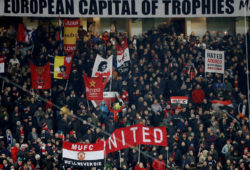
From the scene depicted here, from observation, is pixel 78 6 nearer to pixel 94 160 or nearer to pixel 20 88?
pixel 20 88

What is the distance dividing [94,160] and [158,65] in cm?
729

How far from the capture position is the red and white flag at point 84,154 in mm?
21594

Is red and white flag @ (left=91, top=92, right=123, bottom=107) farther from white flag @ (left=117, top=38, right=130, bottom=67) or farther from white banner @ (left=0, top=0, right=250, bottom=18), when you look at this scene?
white banner @ (left=0, top=0, right=250, bottom=18)

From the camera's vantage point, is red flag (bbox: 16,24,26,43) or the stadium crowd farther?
red flag (bbox: 16,24,26,43)

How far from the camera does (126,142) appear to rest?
21500 millimetres

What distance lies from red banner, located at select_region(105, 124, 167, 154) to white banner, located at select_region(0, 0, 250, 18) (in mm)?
7513

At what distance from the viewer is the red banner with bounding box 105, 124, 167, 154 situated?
21500mm

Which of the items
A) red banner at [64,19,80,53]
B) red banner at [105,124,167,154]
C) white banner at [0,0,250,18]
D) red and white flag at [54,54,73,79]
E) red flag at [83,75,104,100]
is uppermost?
white banner at [0,0,250,18]

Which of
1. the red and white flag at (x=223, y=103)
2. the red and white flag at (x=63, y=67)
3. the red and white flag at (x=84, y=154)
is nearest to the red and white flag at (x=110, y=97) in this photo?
the red and white flag at (x=63, y=67)

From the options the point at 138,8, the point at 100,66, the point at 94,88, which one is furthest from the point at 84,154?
the point at 138,8

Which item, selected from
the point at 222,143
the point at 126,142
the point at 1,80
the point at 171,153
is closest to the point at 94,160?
the point at 126,142

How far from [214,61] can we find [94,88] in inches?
202

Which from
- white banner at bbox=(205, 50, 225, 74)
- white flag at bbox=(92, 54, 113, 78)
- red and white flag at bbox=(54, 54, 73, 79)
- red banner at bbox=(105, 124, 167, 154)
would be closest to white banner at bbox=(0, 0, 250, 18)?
white banner at bbox=(205, 50, 225, 74)

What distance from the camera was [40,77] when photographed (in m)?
26.2
